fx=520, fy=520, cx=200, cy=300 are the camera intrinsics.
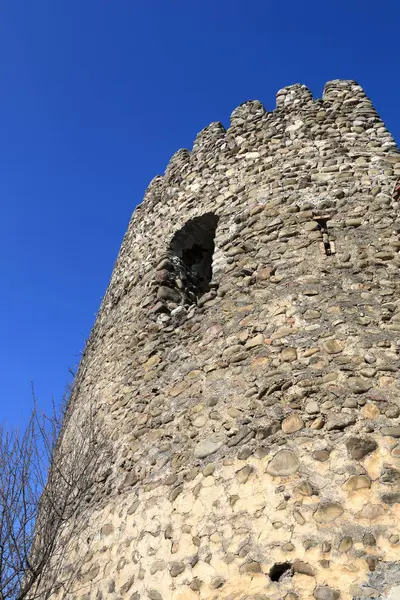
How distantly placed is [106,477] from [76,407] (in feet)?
5.37

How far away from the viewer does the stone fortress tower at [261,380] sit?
10.4ft

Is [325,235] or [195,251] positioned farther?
[195,251]

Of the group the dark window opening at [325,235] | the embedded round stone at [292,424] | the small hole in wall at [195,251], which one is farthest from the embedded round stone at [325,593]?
the small hole in wall at [195,251]

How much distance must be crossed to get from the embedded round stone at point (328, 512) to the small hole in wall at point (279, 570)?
0.32 meters

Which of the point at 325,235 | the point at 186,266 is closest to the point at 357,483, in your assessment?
the point at 325,235

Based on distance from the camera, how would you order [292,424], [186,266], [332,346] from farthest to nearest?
[186,266], [332,346], [292,424]

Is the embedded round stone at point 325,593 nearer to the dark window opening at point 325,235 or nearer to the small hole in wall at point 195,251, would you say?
the dark window opening at point 325,235

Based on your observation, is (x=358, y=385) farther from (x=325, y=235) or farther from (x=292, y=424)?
(x=325, y=235)

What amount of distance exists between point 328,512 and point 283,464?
44 cm

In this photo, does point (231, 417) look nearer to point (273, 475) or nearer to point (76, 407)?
point (273, 475)

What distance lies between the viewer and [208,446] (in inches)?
156

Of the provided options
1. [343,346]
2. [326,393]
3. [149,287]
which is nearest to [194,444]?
[326,393]

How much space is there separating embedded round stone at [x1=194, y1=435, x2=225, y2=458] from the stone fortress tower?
2cm

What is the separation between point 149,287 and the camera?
19.7 ft
